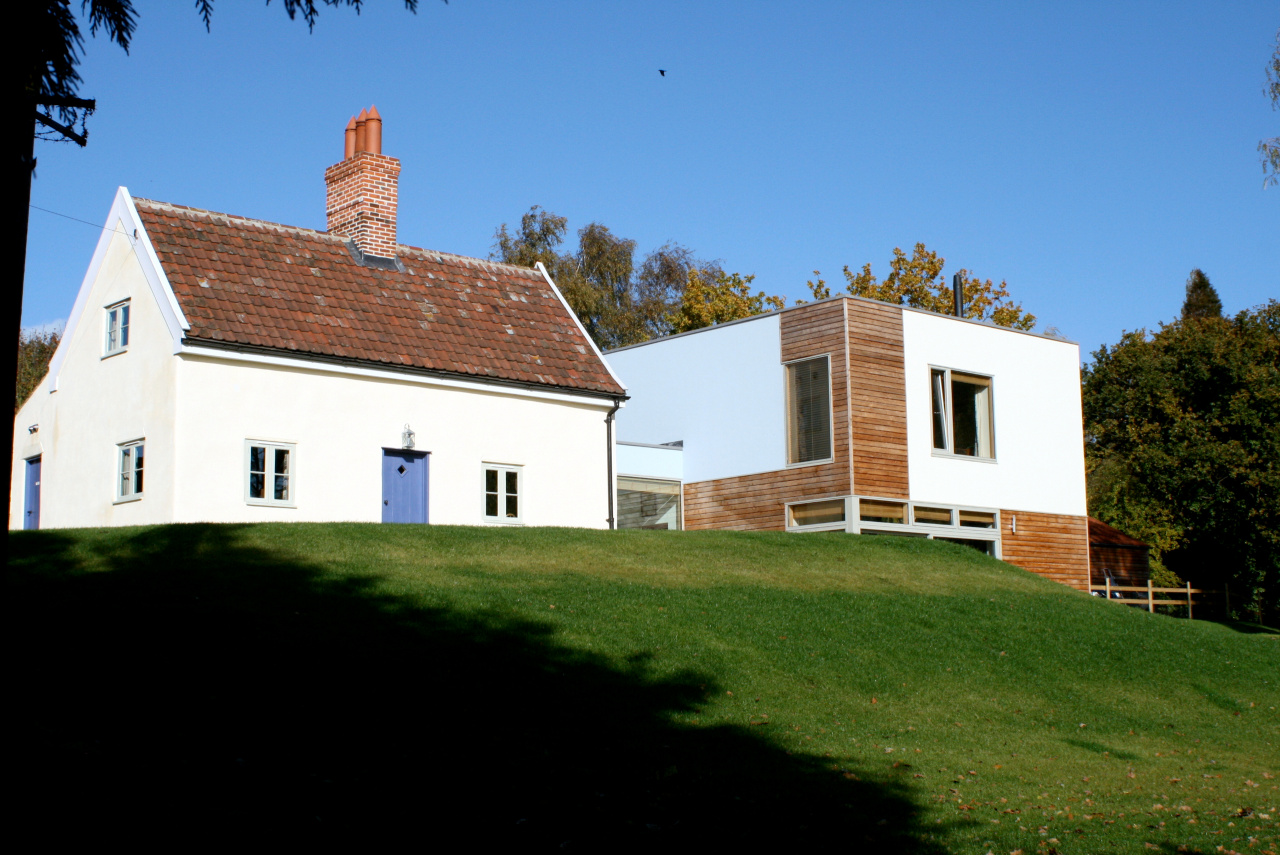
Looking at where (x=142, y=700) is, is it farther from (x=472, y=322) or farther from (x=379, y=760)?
(x=472, y=322)

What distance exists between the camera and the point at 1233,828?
9336 mm

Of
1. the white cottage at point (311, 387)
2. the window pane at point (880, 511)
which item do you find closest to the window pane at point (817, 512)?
the window pane at point (880, 511)

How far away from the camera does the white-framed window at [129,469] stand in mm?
22031

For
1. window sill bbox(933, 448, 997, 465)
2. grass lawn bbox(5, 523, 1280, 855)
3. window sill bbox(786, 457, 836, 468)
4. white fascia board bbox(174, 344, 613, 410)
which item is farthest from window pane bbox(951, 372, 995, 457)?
grass lawn bbox(5, 523, 1280, 855)

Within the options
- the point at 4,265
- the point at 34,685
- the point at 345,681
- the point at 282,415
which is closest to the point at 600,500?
the point at 282,415

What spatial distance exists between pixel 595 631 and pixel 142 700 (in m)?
5.55

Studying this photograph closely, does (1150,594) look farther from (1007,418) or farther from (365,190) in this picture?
(365,190)

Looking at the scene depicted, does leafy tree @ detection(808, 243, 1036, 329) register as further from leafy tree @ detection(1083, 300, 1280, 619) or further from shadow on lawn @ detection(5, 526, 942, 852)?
shadow on lawn @ detection(5, 526, 942, 852)

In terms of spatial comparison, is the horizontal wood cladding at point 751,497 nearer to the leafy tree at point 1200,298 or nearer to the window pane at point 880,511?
the window pane at point 880,511

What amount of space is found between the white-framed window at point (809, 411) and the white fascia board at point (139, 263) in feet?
41.4

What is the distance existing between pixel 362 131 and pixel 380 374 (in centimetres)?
563

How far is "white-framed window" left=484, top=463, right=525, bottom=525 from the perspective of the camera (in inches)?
973

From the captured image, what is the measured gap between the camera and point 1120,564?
124 feet

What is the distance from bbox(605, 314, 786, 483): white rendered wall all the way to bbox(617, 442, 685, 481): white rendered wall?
25cm
